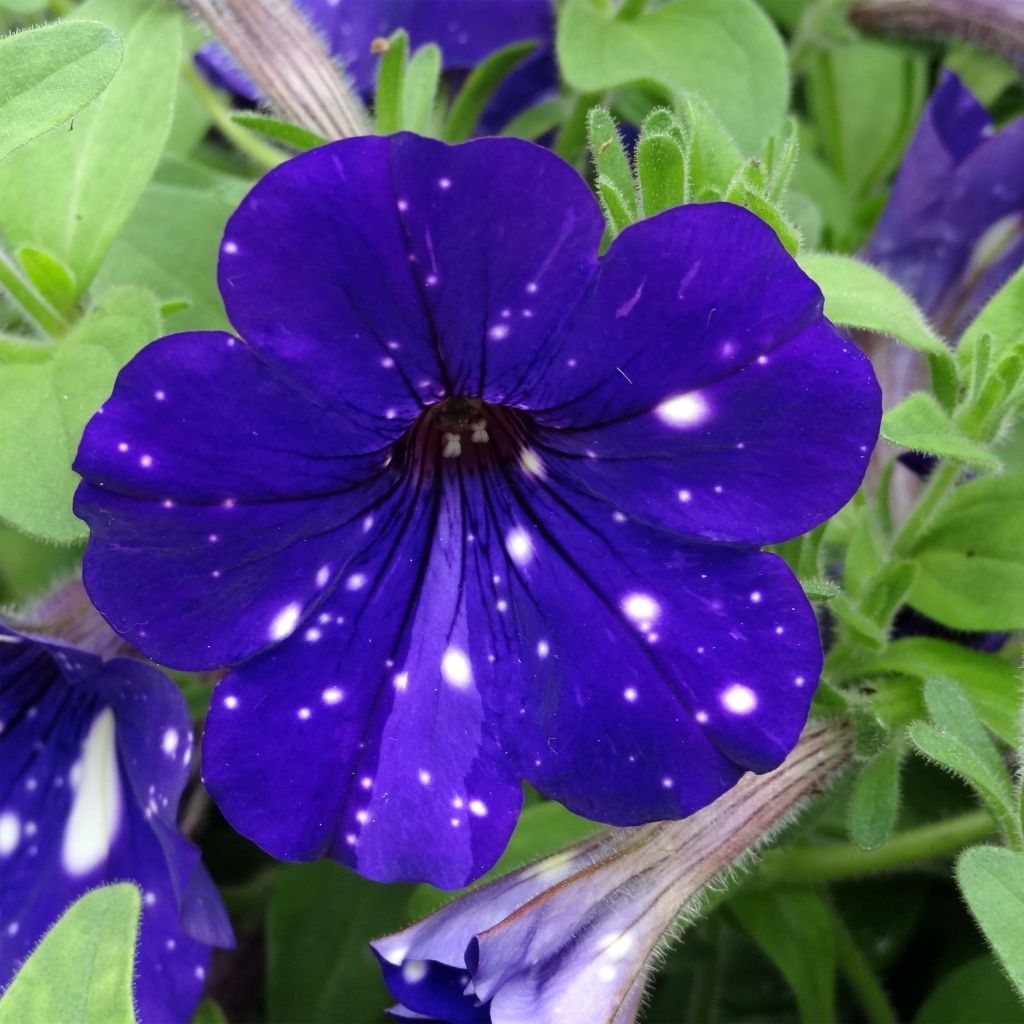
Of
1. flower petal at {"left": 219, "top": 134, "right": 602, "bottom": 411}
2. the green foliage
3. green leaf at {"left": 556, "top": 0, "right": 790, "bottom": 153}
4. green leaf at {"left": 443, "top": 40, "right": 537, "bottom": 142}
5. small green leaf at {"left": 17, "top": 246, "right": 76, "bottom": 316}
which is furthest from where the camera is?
green leaf at {"left": 443, "top": 40, "right": 537, "bottom": 142}

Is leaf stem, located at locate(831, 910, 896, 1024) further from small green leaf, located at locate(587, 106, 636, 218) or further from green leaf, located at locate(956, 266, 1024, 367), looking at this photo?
small green leaf, located at locate(587, 106, 636, 218)

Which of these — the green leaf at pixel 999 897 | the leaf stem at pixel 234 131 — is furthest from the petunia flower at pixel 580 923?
the leaf stem at pixel 234 131

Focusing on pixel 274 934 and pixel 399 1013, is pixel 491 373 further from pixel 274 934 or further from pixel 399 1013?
pixel 274 934

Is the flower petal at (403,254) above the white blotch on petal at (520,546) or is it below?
above

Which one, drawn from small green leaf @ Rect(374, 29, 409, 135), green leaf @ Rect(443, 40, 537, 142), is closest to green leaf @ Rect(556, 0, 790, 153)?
green leaf @ Rect(443, 40, 537, 142)

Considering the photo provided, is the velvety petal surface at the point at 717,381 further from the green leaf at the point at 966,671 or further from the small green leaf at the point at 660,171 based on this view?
the green leaf at the point at 966,671

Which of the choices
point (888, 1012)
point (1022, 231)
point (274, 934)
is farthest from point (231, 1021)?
point (1022, 231)
